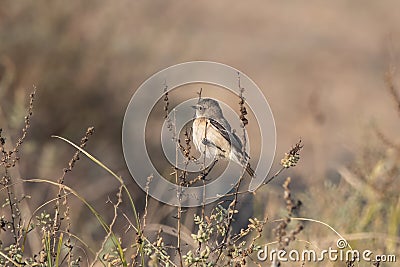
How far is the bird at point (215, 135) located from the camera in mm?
4332

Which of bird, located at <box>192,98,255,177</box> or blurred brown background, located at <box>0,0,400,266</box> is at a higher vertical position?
blurred brown background, located at <box>0,0,400,266</box>

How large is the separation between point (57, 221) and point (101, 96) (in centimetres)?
573

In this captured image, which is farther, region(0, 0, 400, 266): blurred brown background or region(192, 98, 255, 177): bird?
region(0, 0, 400, 266): blurred brown background

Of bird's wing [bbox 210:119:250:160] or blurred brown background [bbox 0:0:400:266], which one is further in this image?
blurred brown background [bbox 0:0:400:266]

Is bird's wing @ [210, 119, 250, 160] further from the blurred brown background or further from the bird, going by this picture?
the blurred brown background

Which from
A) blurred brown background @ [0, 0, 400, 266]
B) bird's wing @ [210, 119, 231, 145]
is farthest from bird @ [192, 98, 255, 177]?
blurred brown background @ [0, 0, 400, 266]

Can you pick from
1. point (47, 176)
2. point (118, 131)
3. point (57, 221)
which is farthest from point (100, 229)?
point (57, 221)

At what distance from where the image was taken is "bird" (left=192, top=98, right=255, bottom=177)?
14.2 feet

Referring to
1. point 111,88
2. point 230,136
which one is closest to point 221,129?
point 230,136

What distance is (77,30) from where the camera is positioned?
30.1 ft

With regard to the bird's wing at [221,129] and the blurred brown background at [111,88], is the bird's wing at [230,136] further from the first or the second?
the blurred brown background at [111,88]

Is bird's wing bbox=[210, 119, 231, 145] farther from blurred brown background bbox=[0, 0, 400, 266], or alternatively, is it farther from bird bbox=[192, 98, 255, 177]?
blurred brown background bbox=[0, 0, 400, 266]

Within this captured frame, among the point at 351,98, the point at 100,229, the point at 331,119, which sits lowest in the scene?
the point at 100,229

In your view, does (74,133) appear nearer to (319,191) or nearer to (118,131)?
(118,131)
